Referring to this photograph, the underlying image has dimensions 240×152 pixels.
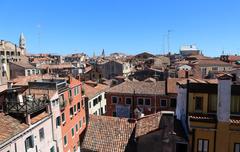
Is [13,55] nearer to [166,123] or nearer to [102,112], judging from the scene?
[102,112]

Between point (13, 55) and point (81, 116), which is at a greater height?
point (13, 55)

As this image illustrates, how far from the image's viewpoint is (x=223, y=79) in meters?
14.1

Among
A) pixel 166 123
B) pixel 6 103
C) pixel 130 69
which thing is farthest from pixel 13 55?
pixel 166 123

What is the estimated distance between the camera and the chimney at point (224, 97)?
46.0ft

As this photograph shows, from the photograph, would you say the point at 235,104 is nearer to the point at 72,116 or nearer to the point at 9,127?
the point at 9,127

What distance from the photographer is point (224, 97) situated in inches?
558

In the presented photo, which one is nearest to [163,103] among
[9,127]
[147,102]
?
[147,102]

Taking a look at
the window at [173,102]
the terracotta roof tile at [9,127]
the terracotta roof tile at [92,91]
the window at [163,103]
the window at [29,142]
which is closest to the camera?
the terracotta roof tile at [9,127]

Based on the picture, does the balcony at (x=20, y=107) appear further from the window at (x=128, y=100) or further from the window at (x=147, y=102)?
the window at (x=147, y=102)

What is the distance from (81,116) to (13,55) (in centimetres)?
6985

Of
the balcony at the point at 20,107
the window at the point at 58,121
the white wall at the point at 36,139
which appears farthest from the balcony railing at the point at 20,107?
the window at the point at 58,121

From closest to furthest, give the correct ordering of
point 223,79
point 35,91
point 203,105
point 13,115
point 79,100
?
point 223,79
point 203,105
point 13,115
point 35,91
point 79,100

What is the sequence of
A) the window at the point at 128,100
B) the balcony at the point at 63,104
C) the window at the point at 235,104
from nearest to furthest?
the window at the point at 235,104 → the balcony at the point at 63,104 → the window at the point at 128,100

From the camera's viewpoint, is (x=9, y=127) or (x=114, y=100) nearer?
(x=9, y=127)
